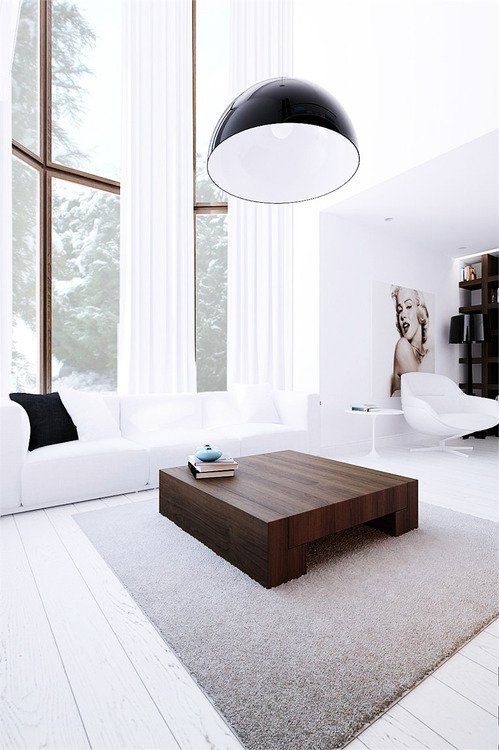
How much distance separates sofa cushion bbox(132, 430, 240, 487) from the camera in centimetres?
312

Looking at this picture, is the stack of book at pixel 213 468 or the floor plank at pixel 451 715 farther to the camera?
the stack of book at pixel 213 468

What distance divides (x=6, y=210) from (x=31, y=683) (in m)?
3.25

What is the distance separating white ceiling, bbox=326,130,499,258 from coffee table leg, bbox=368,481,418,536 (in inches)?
99.8

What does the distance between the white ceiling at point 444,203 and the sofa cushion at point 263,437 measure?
7.60 feet

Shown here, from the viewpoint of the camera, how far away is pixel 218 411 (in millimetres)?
3977

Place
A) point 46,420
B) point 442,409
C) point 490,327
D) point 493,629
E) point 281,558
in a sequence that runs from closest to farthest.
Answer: point 493,629
point 281,558
point 46,420
point 442,409
point 490,327

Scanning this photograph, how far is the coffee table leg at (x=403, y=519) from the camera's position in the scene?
2.19 metres

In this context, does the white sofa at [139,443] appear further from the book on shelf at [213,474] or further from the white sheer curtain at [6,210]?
the book on shelf at [213,474]

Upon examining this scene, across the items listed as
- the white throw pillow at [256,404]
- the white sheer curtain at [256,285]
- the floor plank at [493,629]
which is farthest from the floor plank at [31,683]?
the white sheer curtain at [256,285]

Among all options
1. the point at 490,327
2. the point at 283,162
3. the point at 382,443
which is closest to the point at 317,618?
the point at 283,162

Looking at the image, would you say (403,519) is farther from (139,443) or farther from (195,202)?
(195,202)

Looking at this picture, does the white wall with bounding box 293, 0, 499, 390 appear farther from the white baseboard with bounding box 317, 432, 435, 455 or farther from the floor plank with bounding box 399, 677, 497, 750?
the floor plank with bounding box 399, 677, 497, 750

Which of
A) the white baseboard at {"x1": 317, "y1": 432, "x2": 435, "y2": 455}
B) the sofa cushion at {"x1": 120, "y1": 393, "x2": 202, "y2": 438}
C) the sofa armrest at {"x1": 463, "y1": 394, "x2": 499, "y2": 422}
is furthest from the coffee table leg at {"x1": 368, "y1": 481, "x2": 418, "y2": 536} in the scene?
the sofa armrest at {"x1": 463, "y1": 394, "x2": 499, "y2": 422}

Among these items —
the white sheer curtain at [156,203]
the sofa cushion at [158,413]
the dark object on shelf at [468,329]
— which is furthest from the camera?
the dark object on shelf at [468,329]
